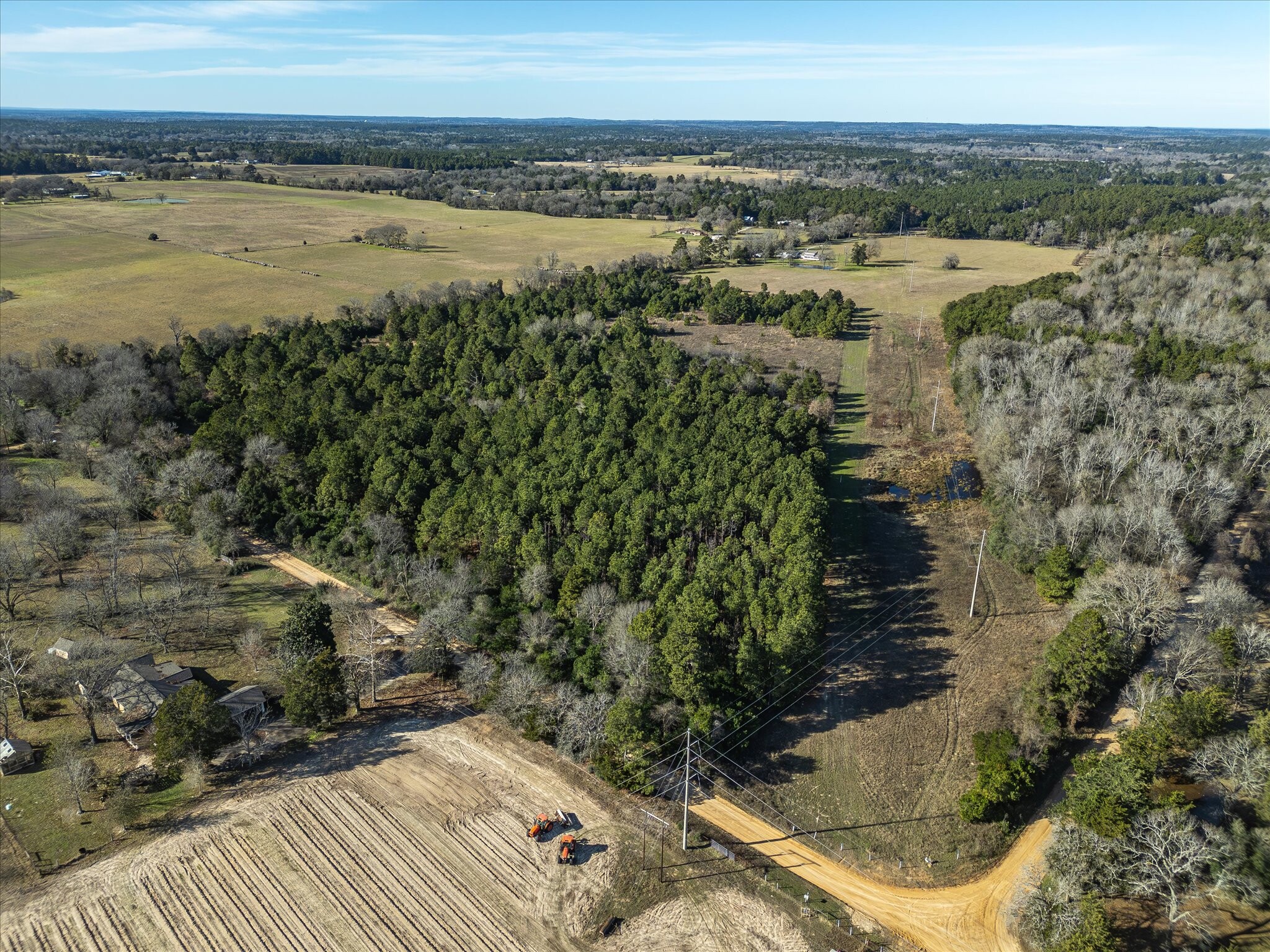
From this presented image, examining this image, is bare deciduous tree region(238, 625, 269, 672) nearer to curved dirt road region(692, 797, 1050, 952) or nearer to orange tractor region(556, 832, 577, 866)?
orange tractor region(556, 832, 577, 866)

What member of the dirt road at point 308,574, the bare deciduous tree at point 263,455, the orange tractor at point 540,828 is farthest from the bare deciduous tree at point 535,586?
the bare deciduous tree at point 263,455

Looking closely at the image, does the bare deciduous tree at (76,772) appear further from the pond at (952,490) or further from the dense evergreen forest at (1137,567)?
the pond at (952,490)

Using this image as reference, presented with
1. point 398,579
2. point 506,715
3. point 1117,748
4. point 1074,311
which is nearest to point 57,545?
point 398,579

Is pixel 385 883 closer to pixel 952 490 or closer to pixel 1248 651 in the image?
pixel 1248 651

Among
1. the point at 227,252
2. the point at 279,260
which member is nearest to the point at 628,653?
the point at 279,260

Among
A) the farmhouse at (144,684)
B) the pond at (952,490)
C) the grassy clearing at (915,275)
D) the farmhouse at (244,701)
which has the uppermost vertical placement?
the grassy clearing at (915,275)

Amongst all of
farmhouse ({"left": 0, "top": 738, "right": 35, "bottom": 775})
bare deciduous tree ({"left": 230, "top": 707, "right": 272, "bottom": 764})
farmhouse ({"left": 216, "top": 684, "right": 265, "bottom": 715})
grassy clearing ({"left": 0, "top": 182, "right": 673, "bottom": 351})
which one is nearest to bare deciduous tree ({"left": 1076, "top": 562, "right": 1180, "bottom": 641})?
bare deciduous tree ({"left": 230, "top": 707, "right": 272, "bottom": 764})
